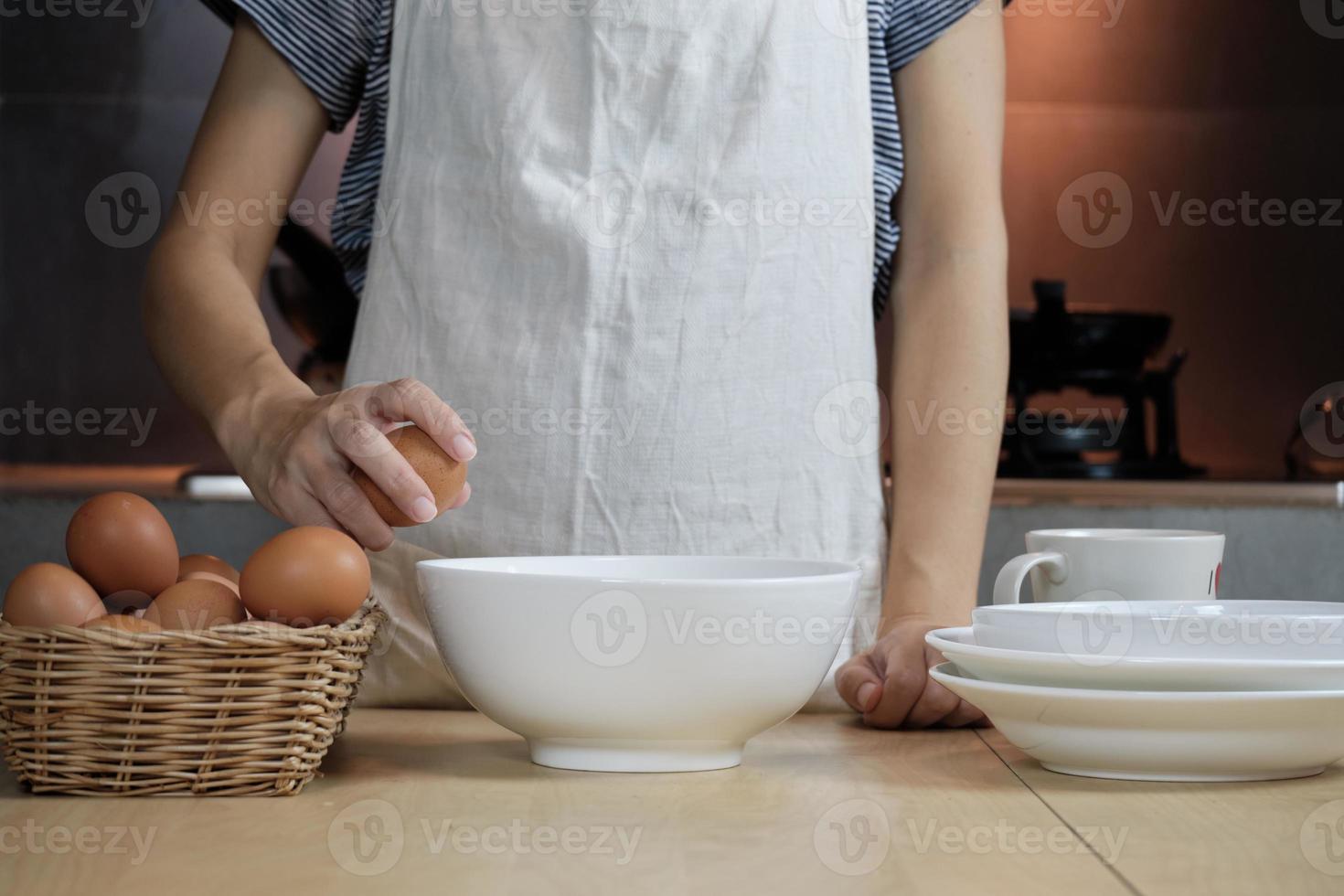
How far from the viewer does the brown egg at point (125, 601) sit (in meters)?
0.67

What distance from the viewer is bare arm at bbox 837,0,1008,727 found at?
103 cm

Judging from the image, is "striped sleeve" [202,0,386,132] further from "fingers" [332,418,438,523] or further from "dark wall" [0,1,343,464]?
"dark wall" [0,1,343,464]

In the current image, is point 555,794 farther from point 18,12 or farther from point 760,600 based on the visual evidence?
point 18,12

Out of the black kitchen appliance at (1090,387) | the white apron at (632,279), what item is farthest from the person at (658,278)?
the black kitchen appliance at (1090,387)

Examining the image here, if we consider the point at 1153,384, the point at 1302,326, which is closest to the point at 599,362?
the point at 1153,384

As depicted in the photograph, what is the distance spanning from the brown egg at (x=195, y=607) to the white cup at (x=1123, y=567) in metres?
0.42

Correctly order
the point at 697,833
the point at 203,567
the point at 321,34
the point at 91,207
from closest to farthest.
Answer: the point at 697,833
the point at 203,567
the point at 321,34
the point at 91,207

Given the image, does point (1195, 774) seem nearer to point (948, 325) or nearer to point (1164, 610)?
point (1164, 610)

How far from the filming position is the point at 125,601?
68cm

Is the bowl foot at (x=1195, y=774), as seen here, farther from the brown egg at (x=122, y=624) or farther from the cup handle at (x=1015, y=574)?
the brown egg at (x=122, y=624)

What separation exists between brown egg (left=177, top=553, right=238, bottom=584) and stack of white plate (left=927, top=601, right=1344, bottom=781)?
0.39 metres

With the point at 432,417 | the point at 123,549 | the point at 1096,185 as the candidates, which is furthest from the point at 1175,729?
the point at 1096,185

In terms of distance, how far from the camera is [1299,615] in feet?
2.04

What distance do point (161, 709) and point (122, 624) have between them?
4 centimetres
